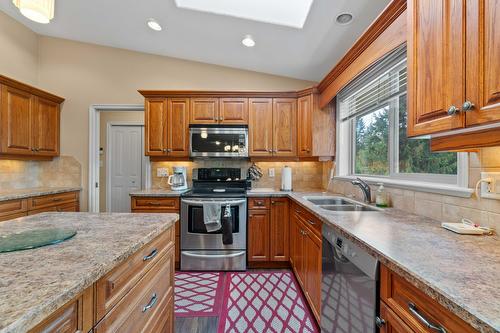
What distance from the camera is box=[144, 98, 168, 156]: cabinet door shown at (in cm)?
304

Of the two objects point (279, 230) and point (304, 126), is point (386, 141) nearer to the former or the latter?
point (304, 126)

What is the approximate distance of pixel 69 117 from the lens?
→ 3.39 meters

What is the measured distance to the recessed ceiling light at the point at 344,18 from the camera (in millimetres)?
1926

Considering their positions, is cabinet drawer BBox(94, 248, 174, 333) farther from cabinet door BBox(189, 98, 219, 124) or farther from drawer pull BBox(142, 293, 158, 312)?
cabinet door BBox(189, 98, 219, 124)

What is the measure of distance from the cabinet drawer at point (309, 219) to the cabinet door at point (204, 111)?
1547 mm

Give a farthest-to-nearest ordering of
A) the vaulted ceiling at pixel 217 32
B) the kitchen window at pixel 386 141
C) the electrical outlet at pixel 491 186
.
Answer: the vaulted ceiling at pixel 217 32
the kitchen window at pixel 386 141
the electrical outlet at pixel 491 186

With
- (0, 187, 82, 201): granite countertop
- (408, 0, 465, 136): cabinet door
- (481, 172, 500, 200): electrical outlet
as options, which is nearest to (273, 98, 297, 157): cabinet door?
(408, 0, 465, 136): cabinet door

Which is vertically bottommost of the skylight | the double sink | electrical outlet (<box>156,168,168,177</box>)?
the double sink

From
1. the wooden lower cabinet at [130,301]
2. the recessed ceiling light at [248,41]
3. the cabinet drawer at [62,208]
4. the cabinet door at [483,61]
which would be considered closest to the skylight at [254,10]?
the recessed ceiling light at [248,41]

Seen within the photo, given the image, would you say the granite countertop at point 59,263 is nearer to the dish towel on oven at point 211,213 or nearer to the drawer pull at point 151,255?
the drawer pull at point 151,255

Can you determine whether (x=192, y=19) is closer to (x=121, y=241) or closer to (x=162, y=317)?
(x=121, y=241)

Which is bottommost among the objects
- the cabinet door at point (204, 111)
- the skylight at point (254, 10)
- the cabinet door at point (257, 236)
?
the cabinet door at point (257, 236)

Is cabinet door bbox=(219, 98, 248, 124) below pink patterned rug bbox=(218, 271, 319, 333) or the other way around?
the other way around

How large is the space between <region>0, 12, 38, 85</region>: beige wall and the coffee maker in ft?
8.03
